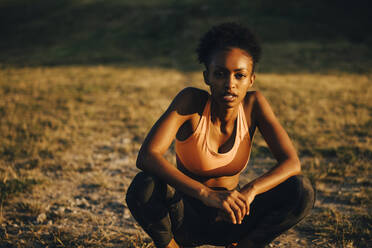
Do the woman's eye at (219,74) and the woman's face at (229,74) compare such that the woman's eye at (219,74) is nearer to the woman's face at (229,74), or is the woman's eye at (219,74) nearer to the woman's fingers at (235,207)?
the woman's face at (229,74)

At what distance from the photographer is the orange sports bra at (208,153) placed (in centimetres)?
231

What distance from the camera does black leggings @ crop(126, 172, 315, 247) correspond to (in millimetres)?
2084

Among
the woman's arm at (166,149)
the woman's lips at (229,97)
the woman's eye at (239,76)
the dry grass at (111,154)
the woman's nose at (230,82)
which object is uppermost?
the woman's eye at (239,76)

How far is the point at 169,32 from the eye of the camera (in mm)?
20969

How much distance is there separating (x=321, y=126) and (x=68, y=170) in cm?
422

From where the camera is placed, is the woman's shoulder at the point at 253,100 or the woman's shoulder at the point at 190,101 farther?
the woman's shoulder at the point at 253,100

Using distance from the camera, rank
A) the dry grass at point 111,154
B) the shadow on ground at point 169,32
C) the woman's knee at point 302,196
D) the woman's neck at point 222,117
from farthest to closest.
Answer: the shadow on ground at point 169,32 < the dry grass at point 111,154 < the woman's neck at point 222,117 < the woman's knee at point 302,196

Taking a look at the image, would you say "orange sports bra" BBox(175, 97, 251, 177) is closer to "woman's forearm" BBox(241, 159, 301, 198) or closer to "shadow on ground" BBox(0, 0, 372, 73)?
"woman's forearm" BBox(241, 159, 301, 198)

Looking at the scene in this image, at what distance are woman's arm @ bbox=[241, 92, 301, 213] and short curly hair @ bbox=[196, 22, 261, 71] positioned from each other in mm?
402

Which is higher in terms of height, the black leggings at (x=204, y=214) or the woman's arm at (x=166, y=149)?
the woman's arm at (x=166, y=149)

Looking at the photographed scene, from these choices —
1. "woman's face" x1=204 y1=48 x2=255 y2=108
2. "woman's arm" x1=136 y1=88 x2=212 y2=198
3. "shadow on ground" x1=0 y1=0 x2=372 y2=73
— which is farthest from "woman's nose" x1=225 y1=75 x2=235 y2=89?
"shadow on ground" x1=0 y1=0 x2=372 y2=73

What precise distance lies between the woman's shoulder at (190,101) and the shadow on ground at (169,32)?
9.56 metres

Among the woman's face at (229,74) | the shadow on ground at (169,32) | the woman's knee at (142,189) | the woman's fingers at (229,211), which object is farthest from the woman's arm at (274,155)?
the shadow on ground at (169,32)

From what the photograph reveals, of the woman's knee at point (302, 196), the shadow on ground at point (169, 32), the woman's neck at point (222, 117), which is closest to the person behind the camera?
the woman's knee at point (302, 196)
